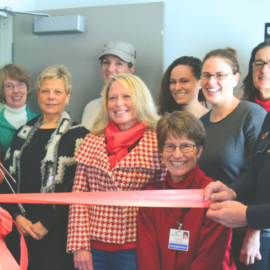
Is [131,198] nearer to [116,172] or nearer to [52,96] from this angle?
[116,172]

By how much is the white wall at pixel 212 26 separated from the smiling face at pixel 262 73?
650 mm

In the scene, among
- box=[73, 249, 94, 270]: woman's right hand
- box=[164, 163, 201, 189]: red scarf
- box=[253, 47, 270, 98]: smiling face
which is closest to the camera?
box=[164, 163, 201, 189]: red scarf

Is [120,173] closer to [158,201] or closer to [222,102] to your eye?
[158,201]

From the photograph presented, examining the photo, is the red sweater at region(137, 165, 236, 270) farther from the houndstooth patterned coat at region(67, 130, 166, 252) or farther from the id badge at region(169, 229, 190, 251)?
the houndstooth patterned coat at region(67, 130, 166, 252)

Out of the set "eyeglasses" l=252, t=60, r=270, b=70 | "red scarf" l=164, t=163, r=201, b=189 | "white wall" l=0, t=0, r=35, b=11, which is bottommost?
"red scarf" l=164, t=163, r=201, b=189

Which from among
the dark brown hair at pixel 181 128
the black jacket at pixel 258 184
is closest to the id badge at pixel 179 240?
the black jacket at pixel 258 184

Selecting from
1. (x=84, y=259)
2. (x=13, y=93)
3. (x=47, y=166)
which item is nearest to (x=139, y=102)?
(x=47, y=166)

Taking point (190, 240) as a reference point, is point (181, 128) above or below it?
above

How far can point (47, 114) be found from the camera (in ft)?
8.94

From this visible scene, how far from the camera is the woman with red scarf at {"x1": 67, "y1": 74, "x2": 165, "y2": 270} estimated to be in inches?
79.4

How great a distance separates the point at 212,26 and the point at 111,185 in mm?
2302

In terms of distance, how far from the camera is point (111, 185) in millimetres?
2064

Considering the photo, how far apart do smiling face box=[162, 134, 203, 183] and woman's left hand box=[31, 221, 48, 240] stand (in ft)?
3.63

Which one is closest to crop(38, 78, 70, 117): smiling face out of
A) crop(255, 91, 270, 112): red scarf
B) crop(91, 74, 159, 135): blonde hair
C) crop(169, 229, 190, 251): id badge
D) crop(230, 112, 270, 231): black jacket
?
crop(91, 74, 159, 135): blonde hair
